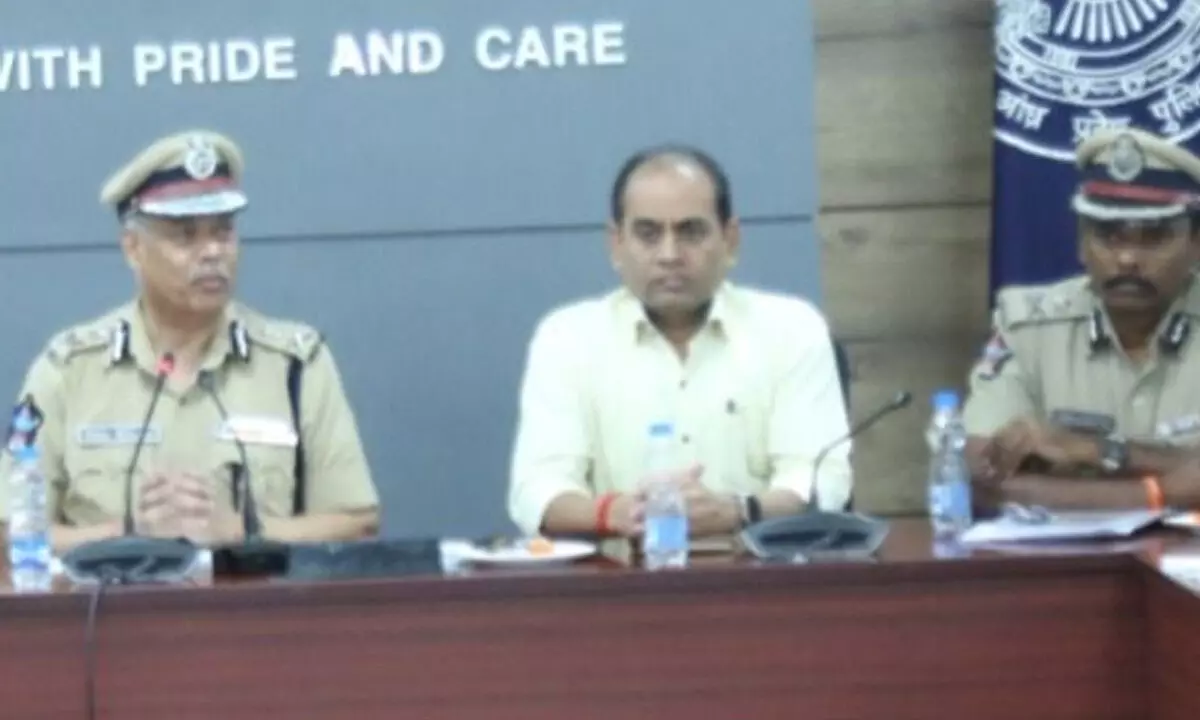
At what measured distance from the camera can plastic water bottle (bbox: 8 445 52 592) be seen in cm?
301

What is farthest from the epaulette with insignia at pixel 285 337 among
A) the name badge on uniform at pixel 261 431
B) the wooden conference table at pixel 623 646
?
the wooden conference table at pixel 623 646

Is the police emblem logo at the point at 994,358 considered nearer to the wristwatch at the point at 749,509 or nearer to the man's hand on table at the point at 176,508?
the wristwatch at the point at 749,509

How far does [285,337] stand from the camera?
378 cm

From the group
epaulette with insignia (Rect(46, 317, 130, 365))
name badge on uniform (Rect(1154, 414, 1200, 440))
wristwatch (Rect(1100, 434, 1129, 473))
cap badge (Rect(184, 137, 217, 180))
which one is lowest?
wristwatch (Rect(1100, 434, 1129, 473))

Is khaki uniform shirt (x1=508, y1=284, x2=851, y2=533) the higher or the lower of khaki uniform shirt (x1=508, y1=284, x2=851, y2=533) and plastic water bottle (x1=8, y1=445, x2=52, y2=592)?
the higher

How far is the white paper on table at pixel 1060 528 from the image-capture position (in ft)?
10.0

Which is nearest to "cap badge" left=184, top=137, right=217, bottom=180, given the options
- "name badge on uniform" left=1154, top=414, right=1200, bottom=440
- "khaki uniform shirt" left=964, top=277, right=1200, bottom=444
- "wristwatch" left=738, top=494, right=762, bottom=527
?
"wristwatch" left=738, top=494, right=762, bottom=527

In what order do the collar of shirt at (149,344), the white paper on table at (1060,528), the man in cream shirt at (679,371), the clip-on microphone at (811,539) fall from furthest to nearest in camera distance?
the collar of shirt at (149,344) → the man in cream shirt at (679,371) → the white paper on table at (1060,528) → the clip-on microphone at (811,539)

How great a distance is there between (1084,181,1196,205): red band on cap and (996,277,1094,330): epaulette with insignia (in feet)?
0.76

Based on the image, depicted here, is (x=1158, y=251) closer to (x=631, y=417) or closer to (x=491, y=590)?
(x=631, y=417)

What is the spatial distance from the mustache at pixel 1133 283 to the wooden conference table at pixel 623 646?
1.01 metres

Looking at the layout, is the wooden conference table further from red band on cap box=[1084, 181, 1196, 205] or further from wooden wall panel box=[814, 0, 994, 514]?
wooden wall panel box=[814, 0, 994, 514]

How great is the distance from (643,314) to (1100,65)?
0.99 metres

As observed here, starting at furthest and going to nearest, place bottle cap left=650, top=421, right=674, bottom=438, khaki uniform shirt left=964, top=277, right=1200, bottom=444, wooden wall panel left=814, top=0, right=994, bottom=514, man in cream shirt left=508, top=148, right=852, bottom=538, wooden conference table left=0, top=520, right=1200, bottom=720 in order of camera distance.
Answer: wooden wall panel left=814, top=0, right=994, bottom=514 < khaki uniform shirt left=964, top=277, right=1200, bottom=444 < man in cream shirt left=508, top=148, right=852, bottom=538 < bottle cap left=650, top=421, right=674, bottom=438 < wooden conference table left=0, top=520, right=1200, bottom=720
